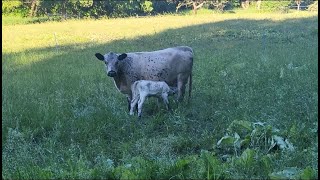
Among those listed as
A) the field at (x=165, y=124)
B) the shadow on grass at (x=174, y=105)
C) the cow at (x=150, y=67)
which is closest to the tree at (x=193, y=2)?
the shadow on grass at (x=174, y=105)

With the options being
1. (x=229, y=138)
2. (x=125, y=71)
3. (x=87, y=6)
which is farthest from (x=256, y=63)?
(x=87, y=6)

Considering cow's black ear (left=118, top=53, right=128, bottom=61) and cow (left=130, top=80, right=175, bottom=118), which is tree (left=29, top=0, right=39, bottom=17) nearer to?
cow's black ear (left=118, top=53, right=128, bottom=61)

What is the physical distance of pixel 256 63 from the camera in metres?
15.5

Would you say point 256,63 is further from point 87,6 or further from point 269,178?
point 87,6

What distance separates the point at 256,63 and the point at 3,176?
1128 cm

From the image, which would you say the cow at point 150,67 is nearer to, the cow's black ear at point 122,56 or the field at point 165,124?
the cow's black ear at point 122,56

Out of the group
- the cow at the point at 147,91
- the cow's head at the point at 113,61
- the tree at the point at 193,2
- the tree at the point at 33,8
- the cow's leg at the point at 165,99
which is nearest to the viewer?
the cow at the point at 147,91

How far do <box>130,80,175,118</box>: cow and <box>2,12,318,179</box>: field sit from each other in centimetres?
28

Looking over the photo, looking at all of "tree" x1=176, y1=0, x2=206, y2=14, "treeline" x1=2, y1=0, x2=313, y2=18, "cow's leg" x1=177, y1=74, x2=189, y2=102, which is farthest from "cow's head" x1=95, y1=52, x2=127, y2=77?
"tree" x1=176, y1=0, x2=206, y2=14

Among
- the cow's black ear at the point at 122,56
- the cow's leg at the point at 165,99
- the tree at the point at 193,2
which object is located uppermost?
the cow's black ear at the point at 122,56

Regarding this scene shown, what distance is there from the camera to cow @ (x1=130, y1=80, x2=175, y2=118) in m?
9.40

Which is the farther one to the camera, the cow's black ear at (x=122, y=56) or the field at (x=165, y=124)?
the cow's black ear at (x=122, y=56)

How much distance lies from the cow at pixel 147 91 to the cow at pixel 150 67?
467mm

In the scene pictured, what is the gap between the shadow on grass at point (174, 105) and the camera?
8.21 m
